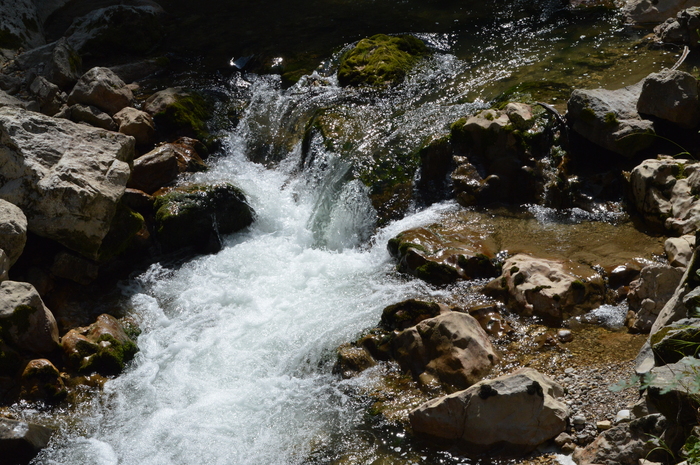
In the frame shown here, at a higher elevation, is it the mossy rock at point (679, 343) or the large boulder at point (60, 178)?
the large boulder at point (60, 178)

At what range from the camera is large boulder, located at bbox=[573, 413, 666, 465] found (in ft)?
12.5

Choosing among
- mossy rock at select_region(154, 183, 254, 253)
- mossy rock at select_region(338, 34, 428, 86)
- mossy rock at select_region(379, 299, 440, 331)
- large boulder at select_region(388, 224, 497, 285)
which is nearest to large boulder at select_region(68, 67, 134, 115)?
mossy rock at select_region(154, 183, 254, 253)

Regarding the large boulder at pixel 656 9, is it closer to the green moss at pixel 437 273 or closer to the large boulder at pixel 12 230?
the green moss at pixel 437 273

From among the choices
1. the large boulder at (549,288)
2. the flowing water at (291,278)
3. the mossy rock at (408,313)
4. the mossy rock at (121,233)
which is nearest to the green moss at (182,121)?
the flowing water at (291,278)

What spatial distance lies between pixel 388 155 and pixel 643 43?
562cm

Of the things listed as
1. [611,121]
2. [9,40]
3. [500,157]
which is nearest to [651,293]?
[611,121]

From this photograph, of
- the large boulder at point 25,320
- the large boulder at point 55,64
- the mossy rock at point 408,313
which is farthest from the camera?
the large boulder at point 55,64

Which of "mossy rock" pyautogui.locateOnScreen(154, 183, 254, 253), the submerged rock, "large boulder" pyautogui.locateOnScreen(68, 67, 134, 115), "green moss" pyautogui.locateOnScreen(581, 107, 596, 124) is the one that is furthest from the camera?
"large boulder" pyautogui.locateOnScreen(68, 67, 134, 115)

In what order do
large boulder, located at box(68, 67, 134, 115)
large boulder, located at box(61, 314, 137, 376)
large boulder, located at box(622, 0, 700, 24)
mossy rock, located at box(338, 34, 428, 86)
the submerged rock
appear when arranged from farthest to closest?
large boulder, located at box(622, 0, 700, 24) → mossy rock, located at box(338, 34, 428, 86) → large boulder, located at box(68, 67, 134, 115) → large boulder, located at box(61, 314, 137, 376) → the submerged rock

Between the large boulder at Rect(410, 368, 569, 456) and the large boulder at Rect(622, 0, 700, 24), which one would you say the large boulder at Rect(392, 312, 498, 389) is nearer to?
the large boulder at Rect(410, 368, 569, 456)

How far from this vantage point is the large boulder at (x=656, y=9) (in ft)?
39.2

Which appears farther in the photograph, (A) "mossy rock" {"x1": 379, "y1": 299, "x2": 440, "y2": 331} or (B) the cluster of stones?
(B) the cluster of stones

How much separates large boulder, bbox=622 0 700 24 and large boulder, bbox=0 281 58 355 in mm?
11876

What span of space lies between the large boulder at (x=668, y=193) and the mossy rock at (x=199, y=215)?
18.5 feet
